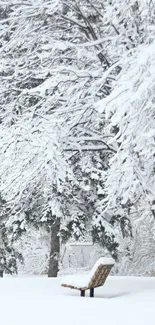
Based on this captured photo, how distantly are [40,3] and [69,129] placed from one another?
2.58 metres

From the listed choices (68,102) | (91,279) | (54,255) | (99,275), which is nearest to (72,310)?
(91,279)

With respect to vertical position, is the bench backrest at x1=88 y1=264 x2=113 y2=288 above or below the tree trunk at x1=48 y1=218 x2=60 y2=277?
above

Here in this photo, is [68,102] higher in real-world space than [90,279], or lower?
higher

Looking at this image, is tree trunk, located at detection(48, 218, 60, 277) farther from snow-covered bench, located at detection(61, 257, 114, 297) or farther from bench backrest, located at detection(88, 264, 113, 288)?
snow-covered bench, located at detection(61, 257, 114, 297)

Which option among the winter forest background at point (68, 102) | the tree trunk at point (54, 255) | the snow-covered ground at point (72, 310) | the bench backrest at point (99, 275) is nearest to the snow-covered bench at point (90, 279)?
the bench backrest at point (99, 275)

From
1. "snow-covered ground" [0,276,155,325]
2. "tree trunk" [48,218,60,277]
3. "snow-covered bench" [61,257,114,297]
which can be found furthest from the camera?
"tree trunk" [48,218,60,277]

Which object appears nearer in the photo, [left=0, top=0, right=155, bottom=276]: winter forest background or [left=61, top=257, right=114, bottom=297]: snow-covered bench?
[left=0, top=0, right=155, bottom=276]: winter forest background

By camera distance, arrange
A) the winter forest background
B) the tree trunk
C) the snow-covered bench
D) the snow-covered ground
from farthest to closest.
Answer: the tree trunk < the snow-covered bench < the winter forest background < the snow-covered ground

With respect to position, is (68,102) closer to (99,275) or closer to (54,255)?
(99,275)

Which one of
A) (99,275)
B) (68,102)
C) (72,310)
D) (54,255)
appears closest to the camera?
(72,310)

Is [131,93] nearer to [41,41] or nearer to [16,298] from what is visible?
[16,298]

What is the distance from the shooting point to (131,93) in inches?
247

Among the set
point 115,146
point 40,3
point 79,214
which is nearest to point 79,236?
point 79,214

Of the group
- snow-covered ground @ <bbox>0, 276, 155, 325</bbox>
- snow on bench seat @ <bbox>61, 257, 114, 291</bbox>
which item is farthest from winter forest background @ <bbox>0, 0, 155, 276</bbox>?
snow-covered ground @ <bbox>0, 276, 155, 325</bbox>
